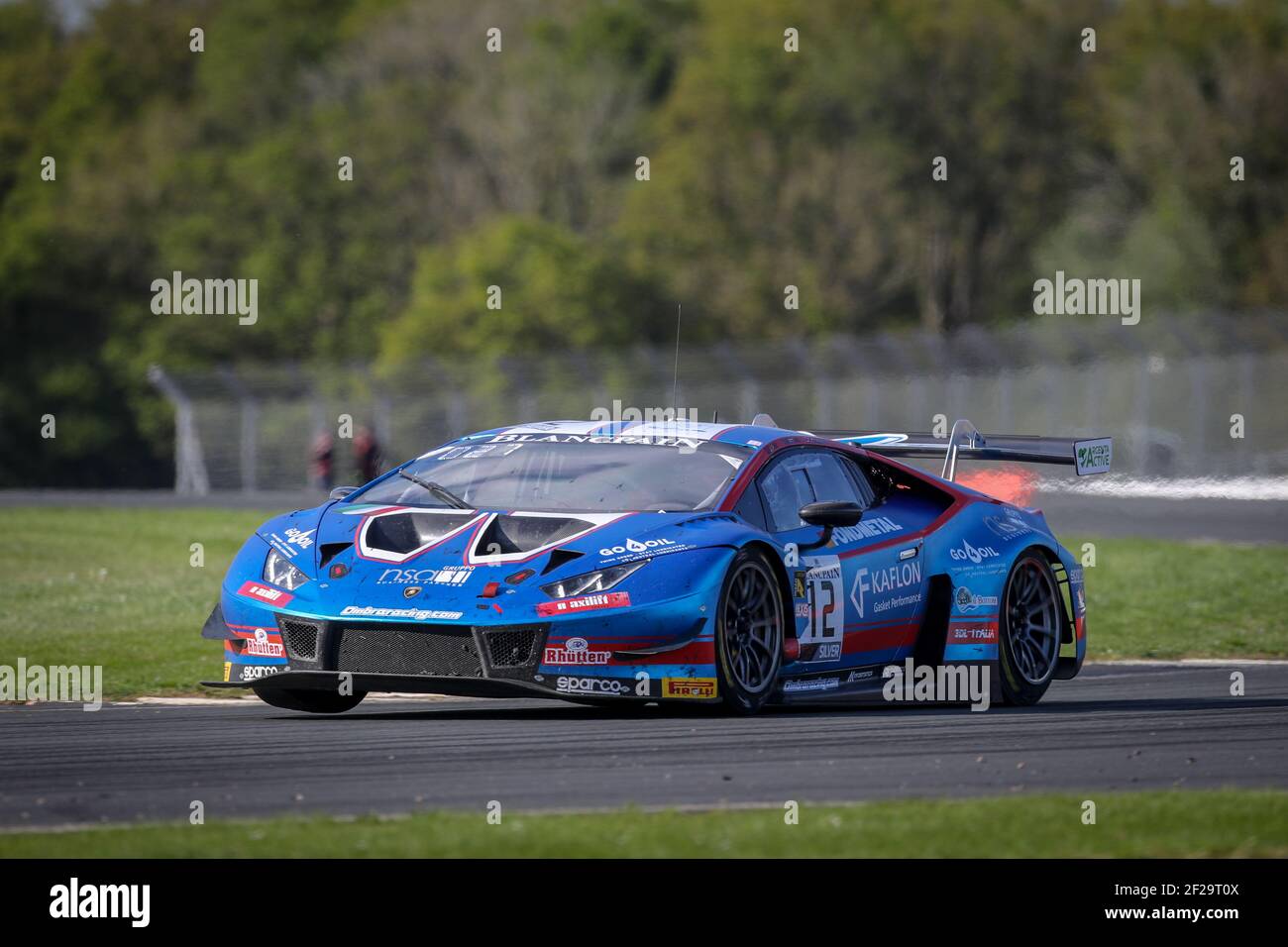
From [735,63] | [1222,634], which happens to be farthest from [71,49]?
[1222,634]

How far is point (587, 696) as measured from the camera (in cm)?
938

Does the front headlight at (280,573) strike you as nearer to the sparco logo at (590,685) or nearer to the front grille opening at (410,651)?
the front grille opening at (410,651)

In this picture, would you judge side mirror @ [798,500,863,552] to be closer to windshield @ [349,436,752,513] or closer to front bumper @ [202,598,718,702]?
windshield @ [349,436,752,513]

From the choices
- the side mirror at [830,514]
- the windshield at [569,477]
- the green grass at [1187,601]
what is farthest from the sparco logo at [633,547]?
the green grass at [1187,601]

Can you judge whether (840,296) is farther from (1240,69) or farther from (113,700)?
(113,700)

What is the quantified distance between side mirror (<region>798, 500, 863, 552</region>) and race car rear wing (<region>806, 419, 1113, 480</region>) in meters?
1.59

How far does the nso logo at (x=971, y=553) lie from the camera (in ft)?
36.9

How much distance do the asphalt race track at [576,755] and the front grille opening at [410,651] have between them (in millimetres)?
264

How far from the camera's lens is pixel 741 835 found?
21.2ft

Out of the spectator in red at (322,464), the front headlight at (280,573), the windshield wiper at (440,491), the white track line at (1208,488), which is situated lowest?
the front headlight at (280,573)

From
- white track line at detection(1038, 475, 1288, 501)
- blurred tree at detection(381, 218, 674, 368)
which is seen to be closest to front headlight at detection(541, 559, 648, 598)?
white track line at detection(1038, 475, 1288, 501)

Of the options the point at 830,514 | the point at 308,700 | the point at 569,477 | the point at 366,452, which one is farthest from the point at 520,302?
the point at 830,514

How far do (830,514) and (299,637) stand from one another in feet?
8.02
